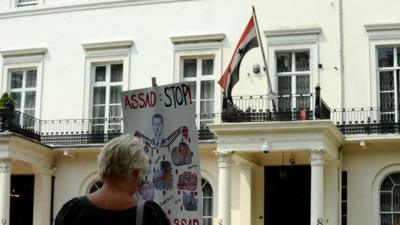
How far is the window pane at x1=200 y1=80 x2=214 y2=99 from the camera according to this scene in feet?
73.0

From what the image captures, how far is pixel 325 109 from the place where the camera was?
19.8m

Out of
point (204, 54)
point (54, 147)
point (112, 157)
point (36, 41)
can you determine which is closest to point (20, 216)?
point (54, 147)

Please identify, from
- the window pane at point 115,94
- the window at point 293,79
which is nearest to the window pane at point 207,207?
the window at point 293,79

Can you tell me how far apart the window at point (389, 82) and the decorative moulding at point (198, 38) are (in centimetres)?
447

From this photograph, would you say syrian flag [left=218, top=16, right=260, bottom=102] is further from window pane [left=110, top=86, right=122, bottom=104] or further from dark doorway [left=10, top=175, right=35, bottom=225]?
dark doorway [left=10, top=175, right=35, bottom=225]

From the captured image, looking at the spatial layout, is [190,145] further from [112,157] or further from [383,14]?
[383,14]

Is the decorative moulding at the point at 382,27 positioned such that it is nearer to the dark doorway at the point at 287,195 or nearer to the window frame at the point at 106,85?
the dark doorway at the point at 287,195

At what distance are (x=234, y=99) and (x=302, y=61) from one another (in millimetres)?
2145

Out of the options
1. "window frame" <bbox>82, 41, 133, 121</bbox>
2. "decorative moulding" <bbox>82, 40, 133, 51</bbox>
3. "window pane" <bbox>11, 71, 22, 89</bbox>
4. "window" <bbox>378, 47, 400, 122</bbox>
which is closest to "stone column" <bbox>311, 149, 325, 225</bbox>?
"window" <bbox>378, 47, 400, 122</bbox>

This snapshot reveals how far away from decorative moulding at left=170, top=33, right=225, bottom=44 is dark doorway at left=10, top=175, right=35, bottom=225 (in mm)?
6217

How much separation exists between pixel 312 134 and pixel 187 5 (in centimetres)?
641

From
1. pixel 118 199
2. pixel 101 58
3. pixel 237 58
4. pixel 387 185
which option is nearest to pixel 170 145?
pixel 118 199

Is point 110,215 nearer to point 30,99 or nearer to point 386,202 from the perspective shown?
point 386,202

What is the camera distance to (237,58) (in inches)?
767
